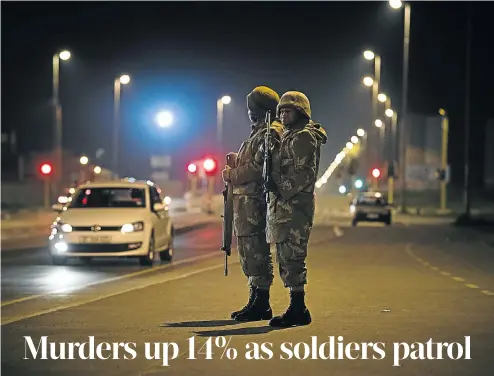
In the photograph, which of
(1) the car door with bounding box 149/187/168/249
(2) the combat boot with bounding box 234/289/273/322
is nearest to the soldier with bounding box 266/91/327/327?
(2) the combat boot with bounding box 234/289/273/322

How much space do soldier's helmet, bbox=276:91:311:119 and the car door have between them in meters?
10.7

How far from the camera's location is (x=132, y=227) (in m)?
19.8

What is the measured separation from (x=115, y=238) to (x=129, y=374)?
1178 cm

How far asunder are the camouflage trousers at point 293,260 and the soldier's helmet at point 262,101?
143cm

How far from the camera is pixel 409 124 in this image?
88.2 meters

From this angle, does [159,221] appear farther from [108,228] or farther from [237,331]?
[237,331]

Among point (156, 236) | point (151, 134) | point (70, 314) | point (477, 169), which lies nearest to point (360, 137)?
point (477, 169)

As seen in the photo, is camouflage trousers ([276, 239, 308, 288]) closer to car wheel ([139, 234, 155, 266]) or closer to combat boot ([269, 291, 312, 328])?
combat boot ([269, 291, 312, 328])

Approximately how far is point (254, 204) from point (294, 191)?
644mm

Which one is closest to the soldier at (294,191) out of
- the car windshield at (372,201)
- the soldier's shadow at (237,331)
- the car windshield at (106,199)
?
the soldier's shadow at (237,331)

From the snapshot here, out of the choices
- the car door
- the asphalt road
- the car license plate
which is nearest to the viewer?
the asphalt road

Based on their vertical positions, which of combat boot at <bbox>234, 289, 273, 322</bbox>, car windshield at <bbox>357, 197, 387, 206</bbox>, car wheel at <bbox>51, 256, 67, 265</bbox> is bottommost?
car windshield at <bbox>357, 197, 387, 206</bbox>

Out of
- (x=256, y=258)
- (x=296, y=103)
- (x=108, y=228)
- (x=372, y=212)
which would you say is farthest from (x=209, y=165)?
(x=296, y=103)

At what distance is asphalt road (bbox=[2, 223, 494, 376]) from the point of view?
8.34m
